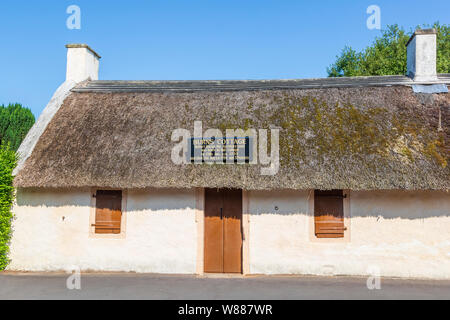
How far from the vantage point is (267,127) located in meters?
9.18

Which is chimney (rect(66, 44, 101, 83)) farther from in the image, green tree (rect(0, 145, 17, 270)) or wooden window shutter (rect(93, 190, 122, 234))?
wooden window shutter (rect(93, 190, 122, 234))

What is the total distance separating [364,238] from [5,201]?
7945 millimetres

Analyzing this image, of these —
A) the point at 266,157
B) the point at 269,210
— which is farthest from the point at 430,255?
the point at 266,157

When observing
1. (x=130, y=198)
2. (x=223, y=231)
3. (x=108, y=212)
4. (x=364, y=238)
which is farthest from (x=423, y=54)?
(x=108, y=212)

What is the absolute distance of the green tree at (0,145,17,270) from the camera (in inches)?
339

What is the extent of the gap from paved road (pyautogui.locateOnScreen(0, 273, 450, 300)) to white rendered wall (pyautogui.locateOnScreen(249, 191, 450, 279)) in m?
0.33

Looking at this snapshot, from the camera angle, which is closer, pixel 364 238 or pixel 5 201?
pixel 364 238

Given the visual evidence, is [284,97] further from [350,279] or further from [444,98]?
[350,279]

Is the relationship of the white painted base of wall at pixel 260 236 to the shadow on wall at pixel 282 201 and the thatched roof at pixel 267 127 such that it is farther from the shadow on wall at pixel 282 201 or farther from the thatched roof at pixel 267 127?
the thatched roof at pixel 267 127

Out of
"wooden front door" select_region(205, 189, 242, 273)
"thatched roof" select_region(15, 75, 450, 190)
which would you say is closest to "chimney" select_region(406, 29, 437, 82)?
"thatched roof" select_region(15, 75, 450, 190)

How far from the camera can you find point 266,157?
28.0ft

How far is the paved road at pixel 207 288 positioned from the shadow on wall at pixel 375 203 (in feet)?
4.56

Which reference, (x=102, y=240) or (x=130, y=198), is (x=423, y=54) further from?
(x=102, y=240)

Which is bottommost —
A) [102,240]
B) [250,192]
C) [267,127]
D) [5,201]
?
[102,240]
